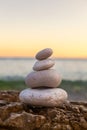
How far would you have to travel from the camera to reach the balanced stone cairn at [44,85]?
6.23 m

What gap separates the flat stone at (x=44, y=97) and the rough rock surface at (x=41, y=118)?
0.10 m

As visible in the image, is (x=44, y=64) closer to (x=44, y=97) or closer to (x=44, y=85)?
(x=44, y=85)

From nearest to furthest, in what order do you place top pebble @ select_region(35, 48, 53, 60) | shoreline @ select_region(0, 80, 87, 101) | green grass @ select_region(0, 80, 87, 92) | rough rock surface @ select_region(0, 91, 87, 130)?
rough rock surface @ select_region(0, 91, 87, 130), top pebble @ select_region(35, 48, 53, 60), shoreline @ select_region(0, 80, 87, 101), green grass @ select_region(0, 80, 87, 92)

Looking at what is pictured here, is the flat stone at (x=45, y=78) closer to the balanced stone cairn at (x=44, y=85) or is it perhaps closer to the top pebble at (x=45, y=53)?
the balanced stone cairn at (x=44, y=85)

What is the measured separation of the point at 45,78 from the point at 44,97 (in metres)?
0.30

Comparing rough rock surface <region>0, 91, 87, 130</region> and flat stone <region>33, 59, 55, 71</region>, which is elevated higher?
flat stone <region>33, 59, 55, 71</region>

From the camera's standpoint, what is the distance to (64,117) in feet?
19.8

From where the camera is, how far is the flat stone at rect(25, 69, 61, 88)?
630 centimetres

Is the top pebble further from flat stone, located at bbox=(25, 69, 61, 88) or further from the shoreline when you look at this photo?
the shoreline

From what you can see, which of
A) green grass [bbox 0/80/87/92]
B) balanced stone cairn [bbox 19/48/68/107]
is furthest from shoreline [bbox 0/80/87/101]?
balanced stone cairn [bbox 19/48/68/107]

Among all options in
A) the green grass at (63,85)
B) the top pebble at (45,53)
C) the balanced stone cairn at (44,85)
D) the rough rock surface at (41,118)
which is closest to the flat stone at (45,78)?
the balanced stone cairn at (44,85)

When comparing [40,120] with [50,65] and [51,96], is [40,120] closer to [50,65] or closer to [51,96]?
[51,96]

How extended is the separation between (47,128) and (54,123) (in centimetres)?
14

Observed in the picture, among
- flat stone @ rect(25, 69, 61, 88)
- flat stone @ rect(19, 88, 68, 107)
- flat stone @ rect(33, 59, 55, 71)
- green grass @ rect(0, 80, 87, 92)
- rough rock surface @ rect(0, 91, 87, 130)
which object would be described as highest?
flat stone @ rect(33, 59, 55, 71)
